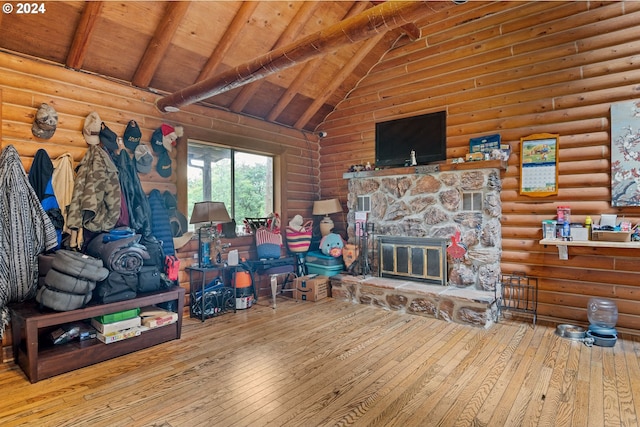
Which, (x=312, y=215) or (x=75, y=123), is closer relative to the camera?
(x=75, y=123)

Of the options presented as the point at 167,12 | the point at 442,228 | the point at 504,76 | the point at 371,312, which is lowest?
the point at 371,312

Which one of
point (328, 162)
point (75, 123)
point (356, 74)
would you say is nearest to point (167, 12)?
point (75, 123)

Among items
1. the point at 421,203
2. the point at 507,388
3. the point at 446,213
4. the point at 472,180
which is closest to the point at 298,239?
the point at 421,203

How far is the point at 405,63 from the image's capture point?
16.7ft

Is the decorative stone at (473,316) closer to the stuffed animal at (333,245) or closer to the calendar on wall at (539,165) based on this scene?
the calendar on wall at (539,165)

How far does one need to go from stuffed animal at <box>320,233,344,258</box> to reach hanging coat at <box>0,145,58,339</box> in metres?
3.37

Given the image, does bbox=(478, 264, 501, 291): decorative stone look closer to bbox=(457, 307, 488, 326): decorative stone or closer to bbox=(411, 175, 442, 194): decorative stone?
bbox=(457, 307, 488, 326): decorative stone

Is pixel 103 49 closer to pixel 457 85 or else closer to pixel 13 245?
pixel 13 245

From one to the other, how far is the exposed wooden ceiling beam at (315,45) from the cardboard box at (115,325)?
2.32 m

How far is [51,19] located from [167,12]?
3.23 ft

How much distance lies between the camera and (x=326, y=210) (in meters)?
5.68

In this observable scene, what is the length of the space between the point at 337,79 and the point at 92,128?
3.36 meters

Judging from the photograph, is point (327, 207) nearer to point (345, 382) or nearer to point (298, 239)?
point (298, 239)

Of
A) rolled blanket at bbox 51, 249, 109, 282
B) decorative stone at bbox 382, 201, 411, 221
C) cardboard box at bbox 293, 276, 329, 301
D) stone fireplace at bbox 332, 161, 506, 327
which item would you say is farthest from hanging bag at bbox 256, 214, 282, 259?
rolled blanket at bbox 51, 249, 109, 282
